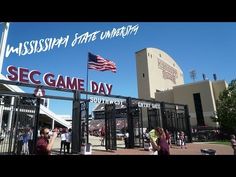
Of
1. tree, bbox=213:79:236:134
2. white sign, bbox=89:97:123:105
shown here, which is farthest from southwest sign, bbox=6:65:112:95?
tree, bbox=213:79:236:134

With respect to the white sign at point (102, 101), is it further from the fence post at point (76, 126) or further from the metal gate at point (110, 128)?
the fence post at point (76, 126)

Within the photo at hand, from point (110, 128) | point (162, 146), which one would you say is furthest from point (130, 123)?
point (162, 146)

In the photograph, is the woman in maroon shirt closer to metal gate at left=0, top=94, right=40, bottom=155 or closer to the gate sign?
metal gate at left=0, top=94, right=40, bottom=155

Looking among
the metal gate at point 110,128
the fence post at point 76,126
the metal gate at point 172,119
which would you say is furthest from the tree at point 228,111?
the fence post at point 76,126

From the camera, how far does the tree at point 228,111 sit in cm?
3475

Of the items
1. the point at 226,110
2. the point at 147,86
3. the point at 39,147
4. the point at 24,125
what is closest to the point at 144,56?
the point at 147,86

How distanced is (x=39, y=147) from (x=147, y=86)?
155ft

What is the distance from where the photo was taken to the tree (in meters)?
34.8

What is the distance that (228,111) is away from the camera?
35.6 metres

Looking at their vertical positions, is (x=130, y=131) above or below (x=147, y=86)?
below

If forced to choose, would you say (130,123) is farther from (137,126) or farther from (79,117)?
(79,117)

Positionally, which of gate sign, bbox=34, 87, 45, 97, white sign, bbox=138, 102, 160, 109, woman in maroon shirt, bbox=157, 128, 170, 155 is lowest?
woman in maroon shirt, bbox=157, 128, 170, 155
